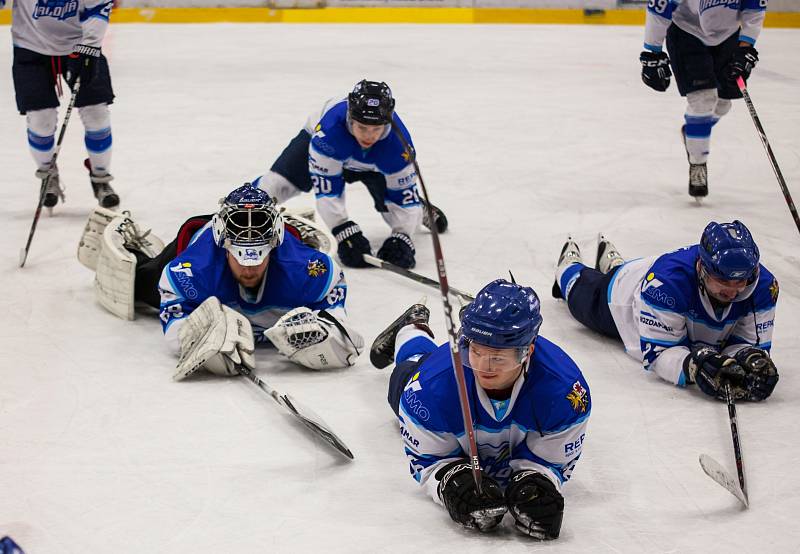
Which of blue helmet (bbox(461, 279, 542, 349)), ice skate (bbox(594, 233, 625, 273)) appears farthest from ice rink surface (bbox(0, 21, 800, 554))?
blue helmet (bbox(461, 279, 542, 349))

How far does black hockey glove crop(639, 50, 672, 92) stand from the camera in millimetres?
6039

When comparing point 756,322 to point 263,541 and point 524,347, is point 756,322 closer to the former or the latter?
point 524,347

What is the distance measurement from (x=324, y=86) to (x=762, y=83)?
399cm

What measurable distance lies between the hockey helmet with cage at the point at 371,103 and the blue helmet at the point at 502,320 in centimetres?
213

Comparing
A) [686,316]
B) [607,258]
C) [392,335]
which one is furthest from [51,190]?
[686,316]

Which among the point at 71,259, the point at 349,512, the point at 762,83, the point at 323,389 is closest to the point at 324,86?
the point at 762,83

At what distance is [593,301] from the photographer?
433 centimetres

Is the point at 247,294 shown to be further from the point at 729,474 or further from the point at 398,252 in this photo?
the point at 729,474

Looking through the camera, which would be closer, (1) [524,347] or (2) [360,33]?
(1) [524,347]

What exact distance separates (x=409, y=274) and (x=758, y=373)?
5.70 feet

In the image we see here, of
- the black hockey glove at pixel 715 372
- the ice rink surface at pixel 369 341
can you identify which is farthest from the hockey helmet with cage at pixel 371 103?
the black hockey glove at pixel 715 372

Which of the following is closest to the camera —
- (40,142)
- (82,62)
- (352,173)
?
(352,173)

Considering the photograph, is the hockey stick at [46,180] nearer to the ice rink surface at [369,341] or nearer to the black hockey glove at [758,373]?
the ice rink surface at [369,341]

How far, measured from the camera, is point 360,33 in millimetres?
12133
